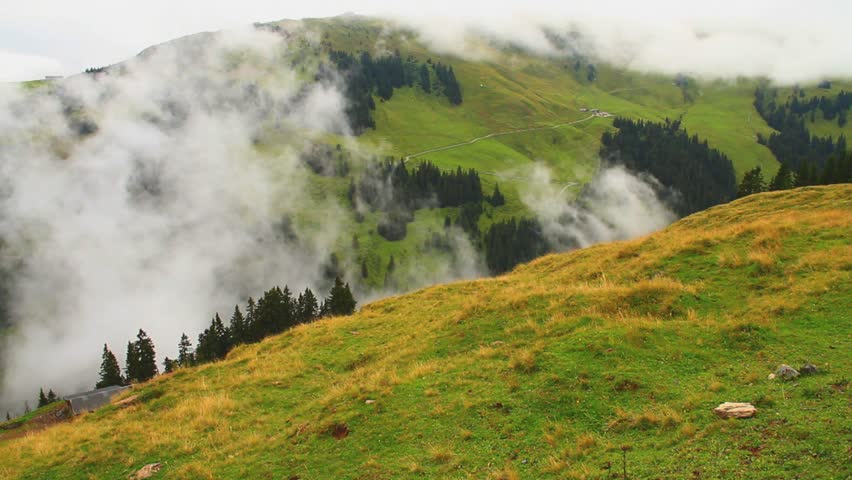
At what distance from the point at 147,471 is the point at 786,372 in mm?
19984

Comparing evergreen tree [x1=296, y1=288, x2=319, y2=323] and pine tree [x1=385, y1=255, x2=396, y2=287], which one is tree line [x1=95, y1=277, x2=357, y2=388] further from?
pine tree [x1=385, y1=255, x2=396, y2=287]

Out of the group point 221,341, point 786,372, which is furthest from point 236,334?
point 786,372

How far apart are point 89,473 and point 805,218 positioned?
34.1 m

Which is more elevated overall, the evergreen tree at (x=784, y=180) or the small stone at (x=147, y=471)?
the evergreen tree at (x=784, y=180)

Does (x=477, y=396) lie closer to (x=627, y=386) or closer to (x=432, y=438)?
(x=432, y=438)

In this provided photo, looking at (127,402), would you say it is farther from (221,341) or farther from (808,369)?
(221,341)

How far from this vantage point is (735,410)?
11641 mm

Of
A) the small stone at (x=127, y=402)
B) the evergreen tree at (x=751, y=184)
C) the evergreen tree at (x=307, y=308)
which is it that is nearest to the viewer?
the small stone at (x=127, y=402)

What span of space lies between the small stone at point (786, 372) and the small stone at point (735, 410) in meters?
2.20

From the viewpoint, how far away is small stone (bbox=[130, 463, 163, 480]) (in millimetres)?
16016

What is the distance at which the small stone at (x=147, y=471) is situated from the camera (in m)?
16.0

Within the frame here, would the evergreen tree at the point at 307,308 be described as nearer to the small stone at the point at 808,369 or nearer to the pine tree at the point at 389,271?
the pine tree at the point at 389,271

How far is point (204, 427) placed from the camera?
18.9m

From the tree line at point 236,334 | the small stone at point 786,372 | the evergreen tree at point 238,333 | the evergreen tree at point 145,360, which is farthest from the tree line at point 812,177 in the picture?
the evergreen tree at point 145,360
